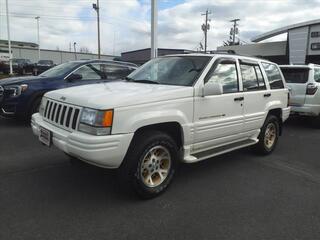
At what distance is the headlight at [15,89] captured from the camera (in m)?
7.30

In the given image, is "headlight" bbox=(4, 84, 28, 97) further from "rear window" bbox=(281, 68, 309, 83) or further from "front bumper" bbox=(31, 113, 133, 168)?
"rear window" bbox=(281, 68, 309, 83)

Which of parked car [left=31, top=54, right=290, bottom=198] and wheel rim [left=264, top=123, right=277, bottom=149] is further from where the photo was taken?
wheel rim [left=264, top=123, right=277, bottom=149]

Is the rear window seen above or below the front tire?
above

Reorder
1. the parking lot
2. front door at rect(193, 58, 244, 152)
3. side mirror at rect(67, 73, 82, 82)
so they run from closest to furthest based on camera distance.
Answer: the parking lot → front door at rect(193, 58, 244, 152) → side mirror at rect(67, 73, 82, 82)

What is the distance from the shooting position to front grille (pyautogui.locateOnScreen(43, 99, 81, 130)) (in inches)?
139

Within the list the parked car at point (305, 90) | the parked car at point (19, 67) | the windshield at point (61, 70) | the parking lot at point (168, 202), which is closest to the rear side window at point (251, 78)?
the parking lot at point (168, 202)

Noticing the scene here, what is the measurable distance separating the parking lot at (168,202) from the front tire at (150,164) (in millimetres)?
178

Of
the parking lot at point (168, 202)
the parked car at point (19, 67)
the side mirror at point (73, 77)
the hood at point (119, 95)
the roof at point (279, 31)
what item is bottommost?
the parking lot at point (168, 202)

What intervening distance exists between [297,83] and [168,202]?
6405 millimetres

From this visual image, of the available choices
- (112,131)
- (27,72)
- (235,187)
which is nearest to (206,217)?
(235,187)

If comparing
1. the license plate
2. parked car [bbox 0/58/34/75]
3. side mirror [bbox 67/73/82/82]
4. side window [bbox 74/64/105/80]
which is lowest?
the license plate

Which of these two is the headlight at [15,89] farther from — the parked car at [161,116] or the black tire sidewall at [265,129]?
the black tire sidewall at [265,129]

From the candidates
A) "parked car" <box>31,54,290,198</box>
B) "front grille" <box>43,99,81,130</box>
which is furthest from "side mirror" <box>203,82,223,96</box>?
"front grille" <box>43,99,81,130</box>

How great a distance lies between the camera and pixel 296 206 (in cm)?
368
